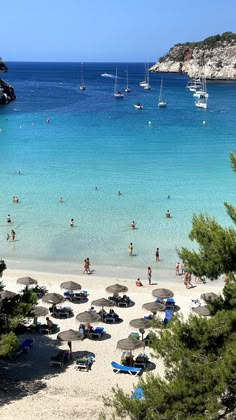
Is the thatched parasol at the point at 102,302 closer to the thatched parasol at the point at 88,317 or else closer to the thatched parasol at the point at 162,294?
the thatched parasol at the point at 88,317

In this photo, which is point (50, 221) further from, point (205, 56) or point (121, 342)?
point (205, 56)

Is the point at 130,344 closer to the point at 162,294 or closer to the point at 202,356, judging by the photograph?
the point at 162,294

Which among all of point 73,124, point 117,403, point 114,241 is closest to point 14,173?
point 114,241

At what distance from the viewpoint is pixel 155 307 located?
1953 centimetres

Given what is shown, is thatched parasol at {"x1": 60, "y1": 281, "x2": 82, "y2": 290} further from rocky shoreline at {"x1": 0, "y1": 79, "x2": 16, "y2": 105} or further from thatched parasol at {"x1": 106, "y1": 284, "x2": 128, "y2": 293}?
rocky shoreline at {"x1": 0, "y1": 79, "x2": 16, "y2": 105}

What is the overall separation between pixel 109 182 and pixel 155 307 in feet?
71.0

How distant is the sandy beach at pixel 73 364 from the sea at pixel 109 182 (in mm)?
2007

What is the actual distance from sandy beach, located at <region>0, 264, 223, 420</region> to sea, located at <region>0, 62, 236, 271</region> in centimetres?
201

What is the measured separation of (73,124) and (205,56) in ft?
360

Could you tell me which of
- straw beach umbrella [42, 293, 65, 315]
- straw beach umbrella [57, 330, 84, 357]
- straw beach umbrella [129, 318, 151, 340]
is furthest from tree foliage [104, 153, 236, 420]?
straw beach umbrella [42, 293, 65, 315]

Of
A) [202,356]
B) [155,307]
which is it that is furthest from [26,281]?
[202,356]

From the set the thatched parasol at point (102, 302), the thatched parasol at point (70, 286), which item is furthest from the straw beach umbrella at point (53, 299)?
the thatched parasol at point (102, 302)

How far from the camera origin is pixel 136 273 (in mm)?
24688

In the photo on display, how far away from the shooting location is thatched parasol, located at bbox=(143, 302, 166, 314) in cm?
1944
